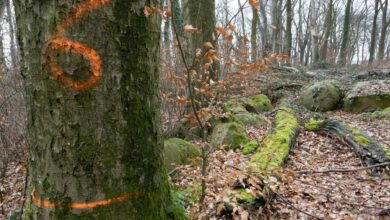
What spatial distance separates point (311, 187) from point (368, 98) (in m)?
6.11

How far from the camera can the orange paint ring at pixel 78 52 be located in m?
1.23

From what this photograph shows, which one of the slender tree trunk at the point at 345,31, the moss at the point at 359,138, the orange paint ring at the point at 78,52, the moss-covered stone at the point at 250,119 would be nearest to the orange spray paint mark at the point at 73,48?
the orange paint ring at the point at 78,52

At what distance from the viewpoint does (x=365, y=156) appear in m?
4.72

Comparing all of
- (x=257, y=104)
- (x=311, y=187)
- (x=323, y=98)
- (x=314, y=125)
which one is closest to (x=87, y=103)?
(x=311, y=187)

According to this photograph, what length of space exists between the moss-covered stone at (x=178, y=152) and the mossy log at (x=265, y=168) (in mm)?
1005

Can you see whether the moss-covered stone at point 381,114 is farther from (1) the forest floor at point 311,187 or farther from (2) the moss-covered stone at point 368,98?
(1) the forest floor at point 311,187

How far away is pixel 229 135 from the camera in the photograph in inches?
221

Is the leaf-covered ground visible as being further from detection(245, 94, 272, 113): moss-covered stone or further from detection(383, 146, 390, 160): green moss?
detection(245, 94, 272, 113): moss-covered stone

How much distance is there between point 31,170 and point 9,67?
16.2ft

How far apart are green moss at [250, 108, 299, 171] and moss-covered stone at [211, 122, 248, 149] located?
496mm

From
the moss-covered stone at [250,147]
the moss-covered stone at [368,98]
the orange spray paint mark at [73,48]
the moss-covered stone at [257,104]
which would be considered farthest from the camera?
the moss-covered stone at [257,104]

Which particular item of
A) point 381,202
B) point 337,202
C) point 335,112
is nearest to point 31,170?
point 337,202

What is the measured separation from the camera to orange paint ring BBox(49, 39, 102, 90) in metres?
1.23

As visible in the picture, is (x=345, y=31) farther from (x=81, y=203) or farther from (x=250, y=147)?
(x=81, y=203)
